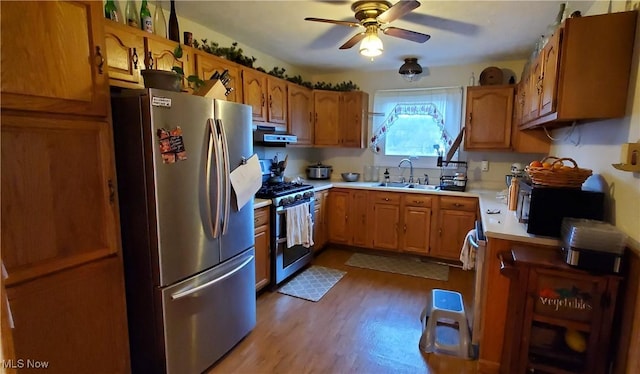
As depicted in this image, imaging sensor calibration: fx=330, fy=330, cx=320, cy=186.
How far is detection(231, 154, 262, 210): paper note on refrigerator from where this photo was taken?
211 cm

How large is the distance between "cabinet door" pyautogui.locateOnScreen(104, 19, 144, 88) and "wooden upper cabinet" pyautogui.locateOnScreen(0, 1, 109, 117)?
1.54 feet

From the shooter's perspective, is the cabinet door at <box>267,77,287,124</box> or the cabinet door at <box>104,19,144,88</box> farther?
the cabinet door at <box>267,77,287,124</box>

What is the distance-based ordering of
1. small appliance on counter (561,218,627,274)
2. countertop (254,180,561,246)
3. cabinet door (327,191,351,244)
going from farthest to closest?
cabinet door (327,191,351,244) → countertop (254,180,561,246) → small appliance on counter (561,218,627,274)

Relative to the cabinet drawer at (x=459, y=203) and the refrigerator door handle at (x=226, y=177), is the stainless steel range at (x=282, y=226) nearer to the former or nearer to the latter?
the refrigerator door handle at (x=226, y=177)

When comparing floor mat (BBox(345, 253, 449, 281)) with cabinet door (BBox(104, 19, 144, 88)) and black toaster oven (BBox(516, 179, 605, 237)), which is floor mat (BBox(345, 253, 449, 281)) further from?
cabinet door (BBox(104, 19, 144, 88))

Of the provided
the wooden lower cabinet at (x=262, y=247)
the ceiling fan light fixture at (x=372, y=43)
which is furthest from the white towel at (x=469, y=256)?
the wooden lower cabinet at (x=262, y=247)

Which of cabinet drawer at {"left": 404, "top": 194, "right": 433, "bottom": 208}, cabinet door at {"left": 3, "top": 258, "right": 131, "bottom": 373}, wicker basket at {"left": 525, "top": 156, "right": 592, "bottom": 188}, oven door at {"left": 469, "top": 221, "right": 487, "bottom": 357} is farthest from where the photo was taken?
cabinet drawer at {"left": 404, "top": 194, "right": 433, "bottom": 208}

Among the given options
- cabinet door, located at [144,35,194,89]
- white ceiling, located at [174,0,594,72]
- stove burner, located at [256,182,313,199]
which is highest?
white ceiling, located at [174,0,594,72]

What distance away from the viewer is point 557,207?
1.82 metres

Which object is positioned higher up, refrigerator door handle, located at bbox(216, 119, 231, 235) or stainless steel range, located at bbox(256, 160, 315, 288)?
refrigerator door handle, located at bbox(216, 119, 231, 235)

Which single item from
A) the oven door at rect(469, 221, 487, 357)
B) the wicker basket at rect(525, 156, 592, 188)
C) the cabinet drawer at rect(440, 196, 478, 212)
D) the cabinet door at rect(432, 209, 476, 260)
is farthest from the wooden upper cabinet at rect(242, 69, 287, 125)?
the wicker basket at rect(525, 156, 592, 188)

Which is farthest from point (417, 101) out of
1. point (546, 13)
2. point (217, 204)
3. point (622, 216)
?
point (217, 204)

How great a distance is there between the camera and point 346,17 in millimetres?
2545

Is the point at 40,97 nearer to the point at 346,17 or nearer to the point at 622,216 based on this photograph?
the point at 346,17
